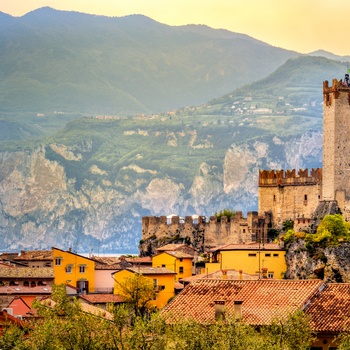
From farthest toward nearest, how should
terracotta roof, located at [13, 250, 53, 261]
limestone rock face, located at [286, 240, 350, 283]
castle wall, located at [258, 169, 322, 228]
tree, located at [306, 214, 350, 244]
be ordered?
castle wall, located at [258, 169, 322, 228] → terracotta roof, located at [13, 250, 53, 261] → tree, located at [306, 214, 350, 244] → limestone rock face, located at [286, 240, 350, 283]

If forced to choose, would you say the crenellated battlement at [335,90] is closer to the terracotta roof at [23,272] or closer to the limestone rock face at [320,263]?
the limestone rock face at [320,263]

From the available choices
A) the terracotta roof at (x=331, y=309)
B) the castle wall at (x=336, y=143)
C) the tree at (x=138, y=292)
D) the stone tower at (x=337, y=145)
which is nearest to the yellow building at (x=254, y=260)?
the tree at (x=138, y=292)

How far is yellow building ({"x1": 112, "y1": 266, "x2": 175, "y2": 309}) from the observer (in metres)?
93.2

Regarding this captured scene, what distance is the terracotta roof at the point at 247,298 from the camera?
53812 mm

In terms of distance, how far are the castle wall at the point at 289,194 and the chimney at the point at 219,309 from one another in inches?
2545

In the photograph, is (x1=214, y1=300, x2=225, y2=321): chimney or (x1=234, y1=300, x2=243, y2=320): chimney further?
(x1=234, y1=300, x2=243, y2=320): chimney

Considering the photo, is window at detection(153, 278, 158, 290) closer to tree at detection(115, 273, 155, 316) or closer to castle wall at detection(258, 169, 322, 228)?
tree at detection(115, 273, 155, 316)

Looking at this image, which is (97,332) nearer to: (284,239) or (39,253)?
(284,239)

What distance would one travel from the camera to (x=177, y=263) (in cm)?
10906

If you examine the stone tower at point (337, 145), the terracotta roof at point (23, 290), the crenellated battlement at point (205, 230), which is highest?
the stone tower at point (337, 145)

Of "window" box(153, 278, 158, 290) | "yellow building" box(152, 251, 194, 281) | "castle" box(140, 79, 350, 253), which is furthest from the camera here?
"castle" box(140, 79, 350, 253)

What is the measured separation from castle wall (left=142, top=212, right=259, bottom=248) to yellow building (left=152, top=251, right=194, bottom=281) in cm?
1630

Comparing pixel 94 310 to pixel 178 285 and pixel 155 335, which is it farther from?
pixel 178 285

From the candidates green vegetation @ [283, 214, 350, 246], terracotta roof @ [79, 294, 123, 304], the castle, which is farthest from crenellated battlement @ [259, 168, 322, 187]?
terracotta roof @ [79, 294, 123, 304]
